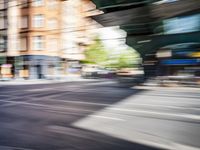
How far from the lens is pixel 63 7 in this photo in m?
39.9

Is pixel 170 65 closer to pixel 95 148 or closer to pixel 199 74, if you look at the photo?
pixel 199 74

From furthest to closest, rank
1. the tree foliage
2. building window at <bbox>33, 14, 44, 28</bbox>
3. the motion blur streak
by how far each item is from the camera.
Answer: the tree foliage
building window at <bbox>33, 14, 44, 28</bbox>
the motion blur streak

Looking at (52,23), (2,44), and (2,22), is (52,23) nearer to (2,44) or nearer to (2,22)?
(2,22)

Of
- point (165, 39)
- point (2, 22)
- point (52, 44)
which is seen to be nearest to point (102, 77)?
point (52, 44)

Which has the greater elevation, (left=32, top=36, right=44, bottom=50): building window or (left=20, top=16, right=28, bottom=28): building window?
(left=20, top=16, right=28, bottom=28): building window

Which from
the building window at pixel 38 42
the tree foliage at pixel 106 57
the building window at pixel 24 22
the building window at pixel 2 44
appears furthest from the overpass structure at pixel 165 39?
the tree foliage at pixel 106 57

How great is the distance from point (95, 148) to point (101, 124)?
2.14 metres

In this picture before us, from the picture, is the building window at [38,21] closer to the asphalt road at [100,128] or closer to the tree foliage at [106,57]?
the tree foliage at [106,57]

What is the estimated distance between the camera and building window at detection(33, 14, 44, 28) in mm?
36719

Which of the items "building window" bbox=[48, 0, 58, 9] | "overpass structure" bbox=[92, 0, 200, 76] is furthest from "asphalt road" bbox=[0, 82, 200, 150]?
"building window" bbox=[48, 0, 58, 9]

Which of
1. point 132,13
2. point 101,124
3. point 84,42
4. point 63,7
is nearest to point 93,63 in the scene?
point 84,42

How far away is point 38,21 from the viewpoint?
36.9m

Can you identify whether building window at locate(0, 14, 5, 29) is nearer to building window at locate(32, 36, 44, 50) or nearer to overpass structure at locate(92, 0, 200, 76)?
building window at locate(32, 36, 44, 50)

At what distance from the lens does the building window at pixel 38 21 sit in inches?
1446
